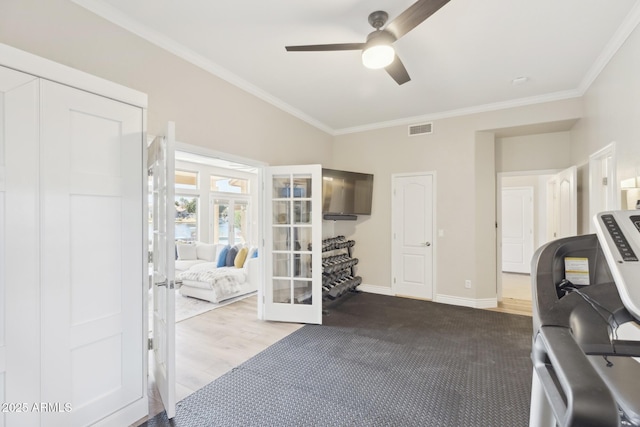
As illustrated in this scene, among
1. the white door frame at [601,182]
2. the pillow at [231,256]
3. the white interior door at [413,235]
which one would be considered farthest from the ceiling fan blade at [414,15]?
the pillow at [231,256]

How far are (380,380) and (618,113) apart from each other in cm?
317

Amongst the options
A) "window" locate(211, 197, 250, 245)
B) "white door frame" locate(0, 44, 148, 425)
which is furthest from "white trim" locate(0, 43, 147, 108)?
"window" locate(211, 197, 250, 245)

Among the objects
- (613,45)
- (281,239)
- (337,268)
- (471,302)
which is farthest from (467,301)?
(613,45)

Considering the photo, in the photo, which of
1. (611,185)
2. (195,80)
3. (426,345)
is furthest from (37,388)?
(611,185)

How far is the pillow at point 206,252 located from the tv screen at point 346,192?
3.35 meters

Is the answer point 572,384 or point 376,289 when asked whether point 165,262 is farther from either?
point 376,289

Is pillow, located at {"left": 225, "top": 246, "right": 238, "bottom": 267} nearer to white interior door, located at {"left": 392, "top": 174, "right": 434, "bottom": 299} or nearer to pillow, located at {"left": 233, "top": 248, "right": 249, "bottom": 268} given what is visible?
pillow, located at {"left": 233, "top": 248, "right": 249, "bottom": 268}

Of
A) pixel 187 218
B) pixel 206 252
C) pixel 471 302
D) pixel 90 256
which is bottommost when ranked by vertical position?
pixel 471 302

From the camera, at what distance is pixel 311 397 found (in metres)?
2.18

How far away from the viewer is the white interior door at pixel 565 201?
3525 mm

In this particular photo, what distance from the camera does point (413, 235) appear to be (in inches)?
189

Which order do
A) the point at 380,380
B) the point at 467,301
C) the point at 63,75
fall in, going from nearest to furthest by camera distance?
1. the point at 63,75
2. the point at 380,380
3. the point at 467,301

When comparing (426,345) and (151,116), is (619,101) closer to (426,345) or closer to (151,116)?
(426,345)

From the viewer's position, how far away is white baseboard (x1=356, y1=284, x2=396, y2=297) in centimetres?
497
